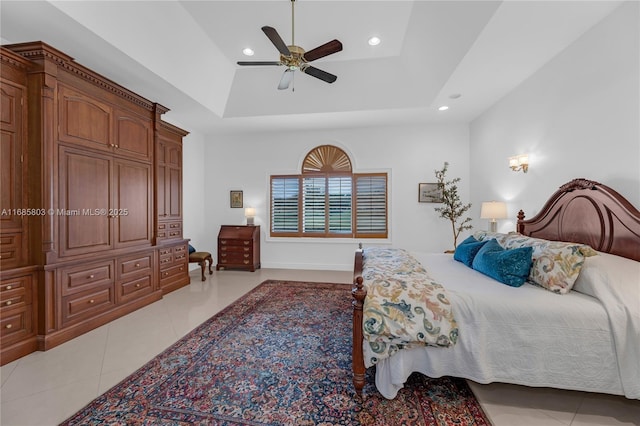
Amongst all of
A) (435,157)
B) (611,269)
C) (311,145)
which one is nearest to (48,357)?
(611,269)

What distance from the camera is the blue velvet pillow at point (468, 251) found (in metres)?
2.96

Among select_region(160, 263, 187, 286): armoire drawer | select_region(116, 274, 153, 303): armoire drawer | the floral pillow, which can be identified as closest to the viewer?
the floral pillow

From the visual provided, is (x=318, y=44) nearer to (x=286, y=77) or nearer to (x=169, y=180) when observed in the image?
(x=286, y=77)

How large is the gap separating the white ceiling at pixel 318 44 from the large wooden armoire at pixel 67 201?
388 mm

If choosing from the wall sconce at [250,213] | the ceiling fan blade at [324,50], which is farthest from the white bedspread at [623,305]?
the wall sconce at [250,213]

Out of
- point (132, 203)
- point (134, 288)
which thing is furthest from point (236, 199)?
point (134, 288)

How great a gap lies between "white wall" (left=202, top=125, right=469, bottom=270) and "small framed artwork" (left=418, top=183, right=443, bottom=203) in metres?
0.09

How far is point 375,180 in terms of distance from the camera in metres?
5.70

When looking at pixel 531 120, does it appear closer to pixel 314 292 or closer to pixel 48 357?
pixel 314 292

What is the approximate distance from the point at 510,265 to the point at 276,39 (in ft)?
9.41

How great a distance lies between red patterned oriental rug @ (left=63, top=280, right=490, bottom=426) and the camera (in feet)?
5.71

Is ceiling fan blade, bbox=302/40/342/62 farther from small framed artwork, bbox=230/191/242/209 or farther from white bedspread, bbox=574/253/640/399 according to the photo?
small framed artwork, bbox=230/191/242/209

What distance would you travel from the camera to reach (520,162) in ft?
11.6

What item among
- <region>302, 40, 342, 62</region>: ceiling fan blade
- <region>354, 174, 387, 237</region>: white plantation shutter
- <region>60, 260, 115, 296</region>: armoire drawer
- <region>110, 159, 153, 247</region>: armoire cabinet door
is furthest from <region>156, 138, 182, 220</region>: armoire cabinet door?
<region>354, 174, 387, 237</region>: white plantation shutter
